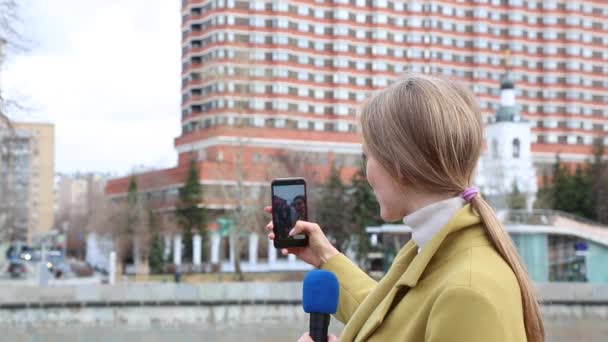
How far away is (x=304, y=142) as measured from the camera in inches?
2601

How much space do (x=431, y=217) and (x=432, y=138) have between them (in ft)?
0.58

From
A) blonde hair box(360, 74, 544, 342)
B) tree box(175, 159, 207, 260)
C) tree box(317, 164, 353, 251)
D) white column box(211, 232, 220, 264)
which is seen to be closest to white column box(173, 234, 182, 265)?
tree box(175, 159, 207, 260)

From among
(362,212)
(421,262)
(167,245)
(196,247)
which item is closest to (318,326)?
(421,262)

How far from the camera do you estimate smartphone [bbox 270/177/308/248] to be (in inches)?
101

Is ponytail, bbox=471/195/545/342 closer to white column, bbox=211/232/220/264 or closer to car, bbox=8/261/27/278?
car, bbox=8/261/27/278

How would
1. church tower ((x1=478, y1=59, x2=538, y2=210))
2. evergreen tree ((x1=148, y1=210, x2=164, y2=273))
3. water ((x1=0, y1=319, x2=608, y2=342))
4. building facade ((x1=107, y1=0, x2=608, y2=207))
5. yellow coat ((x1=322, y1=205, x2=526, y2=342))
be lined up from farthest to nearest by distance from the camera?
building facade ((x1=107, y1=0, x2=608, y2=207)), church tower ((x1=478, y1=59, x2=538, y2=210)), evergreen tree ((x1=148, y1=210, x2=164, y2=273)), water ((x1=0, y1=319, x2=608, y2=342)), yellow coat ((x1=322, y1=205, x2=526, y2=342))

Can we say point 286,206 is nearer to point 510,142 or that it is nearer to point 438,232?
point 438,232

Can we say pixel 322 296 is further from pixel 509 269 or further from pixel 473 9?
pixel 473 9

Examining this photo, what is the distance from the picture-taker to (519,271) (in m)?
1.66

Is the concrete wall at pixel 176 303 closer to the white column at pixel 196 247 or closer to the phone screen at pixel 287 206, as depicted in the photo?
the phone screen at pixel 287 206

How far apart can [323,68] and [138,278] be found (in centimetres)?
3237

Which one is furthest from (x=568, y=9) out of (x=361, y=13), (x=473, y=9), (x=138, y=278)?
(x=138, y=278)

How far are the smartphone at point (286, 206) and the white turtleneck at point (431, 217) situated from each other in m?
0.77

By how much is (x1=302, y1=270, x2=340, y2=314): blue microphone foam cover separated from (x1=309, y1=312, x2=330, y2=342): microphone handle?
0.05ft
